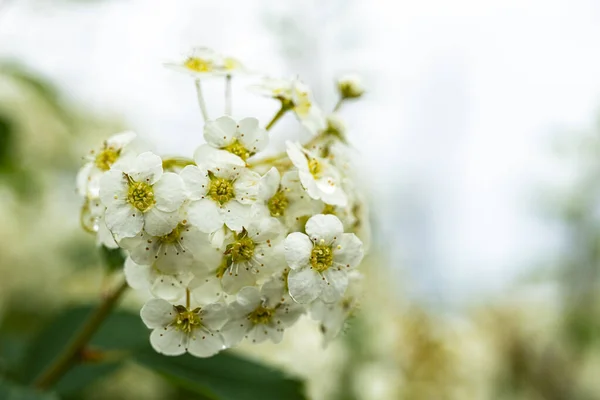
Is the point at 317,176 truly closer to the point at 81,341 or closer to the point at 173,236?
the point at 173,236

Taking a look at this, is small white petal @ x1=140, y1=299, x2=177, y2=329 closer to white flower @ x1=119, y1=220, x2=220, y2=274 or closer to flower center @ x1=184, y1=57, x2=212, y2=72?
white flower @ x1=119, y1=220, x2=220, y2=274

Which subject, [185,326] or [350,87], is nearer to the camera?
[185,326]

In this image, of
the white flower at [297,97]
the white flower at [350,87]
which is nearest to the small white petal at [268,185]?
the white flower at [297,97]

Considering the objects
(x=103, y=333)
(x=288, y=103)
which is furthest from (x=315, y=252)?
(x=103, y=333)

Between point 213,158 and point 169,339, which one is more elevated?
point 213,158

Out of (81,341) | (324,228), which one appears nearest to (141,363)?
(81,341)

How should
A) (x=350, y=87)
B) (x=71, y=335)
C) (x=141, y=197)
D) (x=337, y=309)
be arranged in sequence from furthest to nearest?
(x=71, y=335) → (x=350, y=87) → (x=337, y=309) → (x=141, y=197)

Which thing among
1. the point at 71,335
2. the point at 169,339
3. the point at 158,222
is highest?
the point at 158,222
